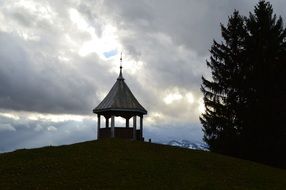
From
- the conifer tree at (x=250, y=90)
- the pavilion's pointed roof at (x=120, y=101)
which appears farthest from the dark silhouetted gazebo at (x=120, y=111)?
the conifer tree at (x=250, y=90)

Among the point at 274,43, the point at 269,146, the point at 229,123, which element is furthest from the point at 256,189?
the point at 274,43

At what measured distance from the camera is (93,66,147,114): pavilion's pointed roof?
41.1 m

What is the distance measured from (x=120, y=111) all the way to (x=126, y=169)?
491 inches

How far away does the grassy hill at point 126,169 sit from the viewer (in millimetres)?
26359

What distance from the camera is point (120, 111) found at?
41.3 m

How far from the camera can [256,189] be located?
90.2 ft

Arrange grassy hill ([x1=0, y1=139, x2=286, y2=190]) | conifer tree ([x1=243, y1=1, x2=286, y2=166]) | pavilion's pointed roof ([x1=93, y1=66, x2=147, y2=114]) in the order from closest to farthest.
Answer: grassy hill ([x1=0, y1=139, x2=286, y2=190]) → pavilion's pointed roof ([x1=93, y1=66, x2=147, y2=114]) → conifer tree ([x1=243, y1=1, x2=286, y2=166])

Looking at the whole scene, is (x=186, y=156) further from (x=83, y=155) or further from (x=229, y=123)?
(x=229, y=123)

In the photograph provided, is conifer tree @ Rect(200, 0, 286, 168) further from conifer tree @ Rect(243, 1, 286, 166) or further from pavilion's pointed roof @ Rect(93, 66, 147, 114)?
pavilion's pointed roof @ Rect(93, 66, 147, 114)

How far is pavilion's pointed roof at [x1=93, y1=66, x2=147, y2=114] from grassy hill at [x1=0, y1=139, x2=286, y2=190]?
4713mm

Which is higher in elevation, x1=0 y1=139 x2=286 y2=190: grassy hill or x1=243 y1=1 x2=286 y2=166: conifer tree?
x1=243 y1=1 x2=286 y2=166: conifer tree

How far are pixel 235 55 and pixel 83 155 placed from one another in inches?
891

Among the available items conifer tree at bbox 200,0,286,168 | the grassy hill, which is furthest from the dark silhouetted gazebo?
conifer tree at bbox 200,0,286,168

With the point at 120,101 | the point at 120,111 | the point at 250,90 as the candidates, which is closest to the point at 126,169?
the point at 120,111
